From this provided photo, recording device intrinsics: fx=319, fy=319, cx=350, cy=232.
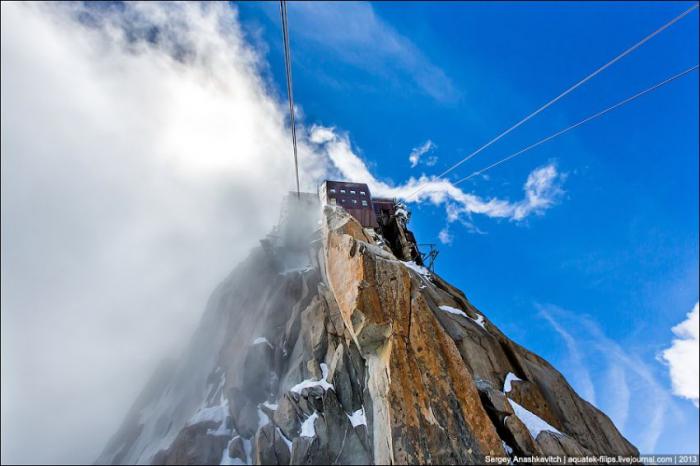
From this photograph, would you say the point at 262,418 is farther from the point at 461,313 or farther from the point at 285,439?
the point at 461,313

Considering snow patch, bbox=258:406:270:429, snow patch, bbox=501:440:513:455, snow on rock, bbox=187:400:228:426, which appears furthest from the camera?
snow on rock, bbox=187:400:228:426

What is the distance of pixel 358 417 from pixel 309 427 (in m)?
4.90

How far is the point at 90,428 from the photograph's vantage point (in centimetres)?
6372

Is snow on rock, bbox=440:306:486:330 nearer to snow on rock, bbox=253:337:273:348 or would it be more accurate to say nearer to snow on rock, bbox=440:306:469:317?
snow on rock, bbox=440:306:469:317

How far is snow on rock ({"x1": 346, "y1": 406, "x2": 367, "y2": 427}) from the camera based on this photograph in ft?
89.4

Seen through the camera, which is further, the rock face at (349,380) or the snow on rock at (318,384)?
the snow on rock at (318,384)

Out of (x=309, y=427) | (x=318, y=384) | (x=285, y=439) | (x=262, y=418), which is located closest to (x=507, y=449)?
(x=309, y=427)

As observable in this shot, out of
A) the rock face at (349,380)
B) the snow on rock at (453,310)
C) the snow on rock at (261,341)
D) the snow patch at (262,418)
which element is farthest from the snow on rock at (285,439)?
the snow on rock at (453,310)

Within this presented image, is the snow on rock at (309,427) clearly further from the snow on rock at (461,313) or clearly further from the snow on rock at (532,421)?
the snow on rock at (532,421)

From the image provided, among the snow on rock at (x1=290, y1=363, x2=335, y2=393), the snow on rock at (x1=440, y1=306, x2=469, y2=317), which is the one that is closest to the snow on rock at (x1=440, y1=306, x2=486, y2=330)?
the snow on rock at (x1=440, y1=306, x2=469, y2=317)

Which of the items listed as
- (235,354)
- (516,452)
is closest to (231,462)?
(235,354)

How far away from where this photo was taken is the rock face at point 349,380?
16.9m

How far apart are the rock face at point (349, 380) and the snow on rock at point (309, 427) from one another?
0.39ft

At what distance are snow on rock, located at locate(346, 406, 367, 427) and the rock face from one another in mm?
164
